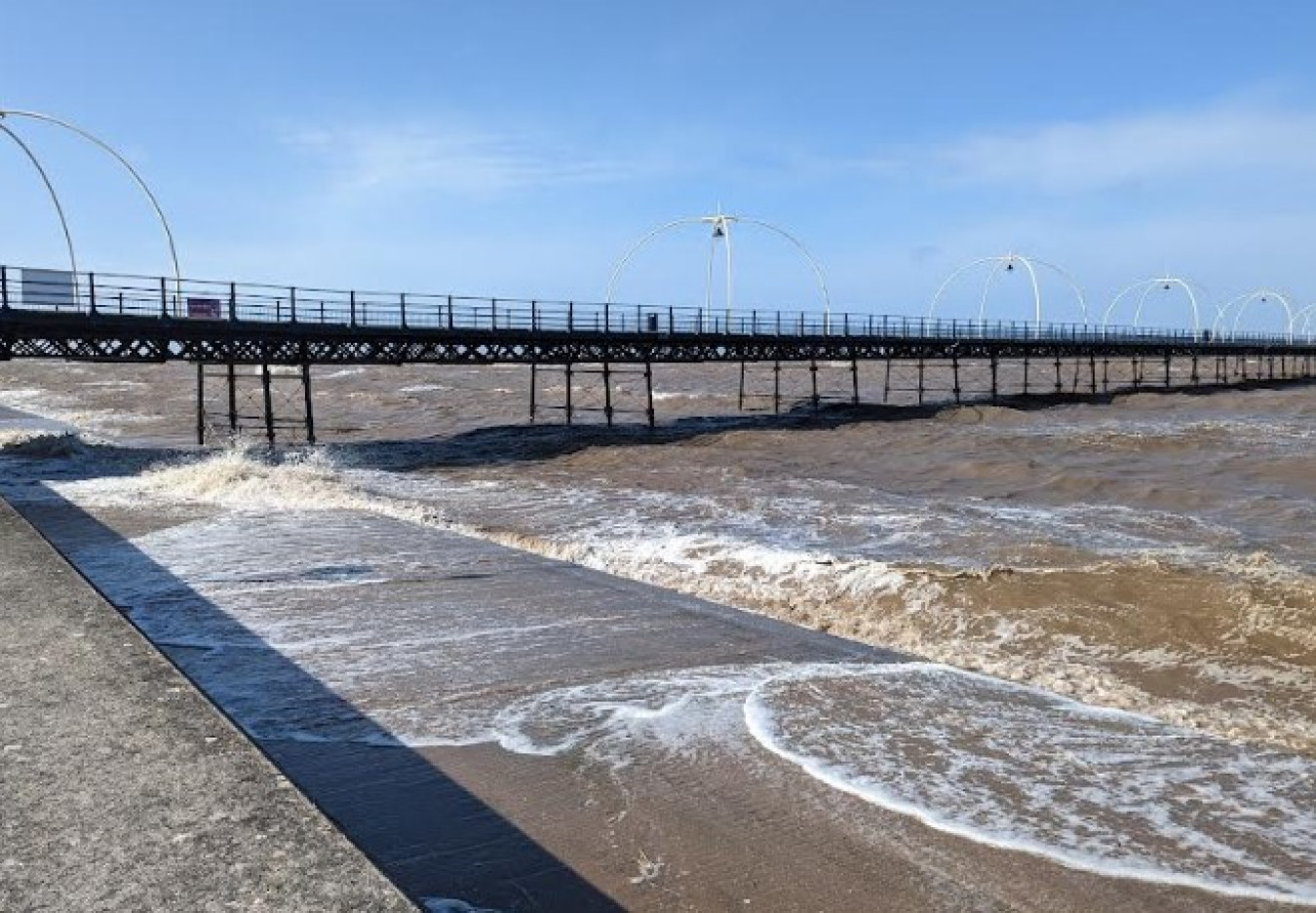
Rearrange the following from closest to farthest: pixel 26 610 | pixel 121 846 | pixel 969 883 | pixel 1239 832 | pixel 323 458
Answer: pixel 121 846
pixel 969 883
pixel 1239 832
pixel 26 610
pixel 323 458

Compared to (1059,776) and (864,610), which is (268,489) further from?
(1059,776)

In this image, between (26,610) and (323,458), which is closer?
(26,610)

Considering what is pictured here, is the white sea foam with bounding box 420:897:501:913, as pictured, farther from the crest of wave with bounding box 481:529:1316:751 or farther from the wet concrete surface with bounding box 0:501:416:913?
the crest of wave with bounding box 481:529:1316:751

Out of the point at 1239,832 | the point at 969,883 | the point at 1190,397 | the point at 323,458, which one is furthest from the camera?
the point at 1190,397

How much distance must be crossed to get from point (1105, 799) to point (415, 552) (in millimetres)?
9650

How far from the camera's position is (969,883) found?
192 inches

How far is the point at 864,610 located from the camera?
1091 cm

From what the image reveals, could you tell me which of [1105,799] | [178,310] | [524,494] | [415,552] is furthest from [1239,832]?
[178,310]

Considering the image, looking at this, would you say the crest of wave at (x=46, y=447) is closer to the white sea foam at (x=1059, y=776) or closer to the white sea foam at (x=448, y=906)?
the white sea foam at (x=1059, y=776)

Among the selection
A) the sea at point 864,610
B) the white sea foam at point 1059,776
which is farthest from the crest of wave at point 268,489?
the white sea foam at point 1059,776

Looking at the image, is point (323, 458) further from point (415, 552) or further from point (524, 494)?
point (415, 552)

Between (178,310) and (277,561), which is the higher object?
(178,310)

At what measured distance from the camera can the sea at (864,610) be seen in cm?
617

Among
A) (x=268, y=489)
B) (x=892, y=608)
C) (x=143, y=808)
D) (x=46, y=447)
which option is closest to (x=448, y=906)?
(x=143, y=808)
